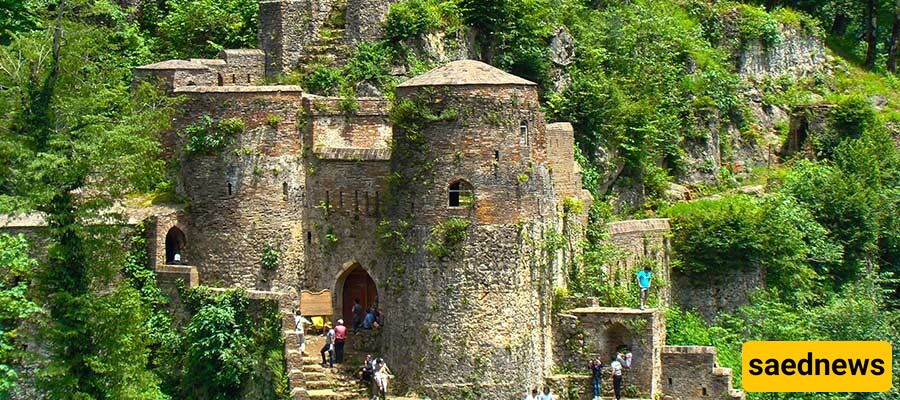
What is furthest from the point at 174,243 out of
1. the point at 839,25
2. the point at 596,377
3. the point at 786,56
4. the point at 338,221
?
the point at 839,25

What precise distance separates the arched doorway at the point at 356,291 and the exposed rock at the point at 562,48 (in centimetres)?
1335

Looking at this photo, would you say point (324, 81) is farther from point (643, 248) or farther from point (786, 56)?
point (786, 56)

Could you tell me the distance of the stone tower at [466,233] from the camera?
54.8 m

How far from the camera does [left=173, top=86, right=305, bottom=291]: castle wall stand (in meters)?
57.7

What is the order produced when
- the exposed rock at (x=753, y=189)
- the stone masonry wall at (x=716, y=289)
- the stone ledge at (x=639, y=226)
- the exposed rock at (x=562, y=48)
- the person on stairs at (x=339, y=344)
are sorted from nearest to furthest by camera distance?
1. the person on stairs at (x=339, y=344)
2. the stone ledge at (x=639, y=226)
3. the stone masonry wall at (x=716, y=289)
4. the exposed rock at (x=562, y=48)
5. the exposed rock at (x=753, y=189)

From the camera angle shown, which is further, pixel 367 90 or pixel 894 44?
pixel 894 44

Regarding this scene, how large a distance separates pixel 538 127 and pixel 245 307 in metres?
9.65

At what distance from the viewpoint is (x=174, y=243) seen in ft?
191

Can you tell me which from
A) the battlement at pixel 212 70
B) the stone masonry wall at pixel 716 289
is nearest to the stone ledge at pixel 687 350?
the stone masonry wall at pixel 716 289

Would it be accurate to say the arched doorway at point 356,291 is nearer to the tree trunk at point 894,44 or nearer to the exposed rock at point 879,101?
the exposed rock at point 879,101

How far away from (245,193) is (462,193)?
6.71m

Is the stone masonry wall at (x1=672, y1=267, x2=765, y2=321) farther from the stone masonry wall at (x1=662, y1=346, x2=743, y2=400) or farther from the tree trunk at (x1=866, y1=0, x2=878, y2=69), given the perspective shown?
the tree trunk at (x1=866, y1=0, x2=878, y2=69)

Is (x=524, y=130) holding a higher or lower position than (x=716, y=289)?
higher

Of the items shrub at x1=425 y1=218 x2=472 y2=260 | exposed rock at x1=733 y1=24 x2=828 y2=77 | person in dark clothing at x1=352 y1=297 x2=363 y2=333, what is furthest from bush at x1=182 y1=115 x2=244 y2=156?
exposed rock at x1=733 y1=24 x2=828 y2=77
